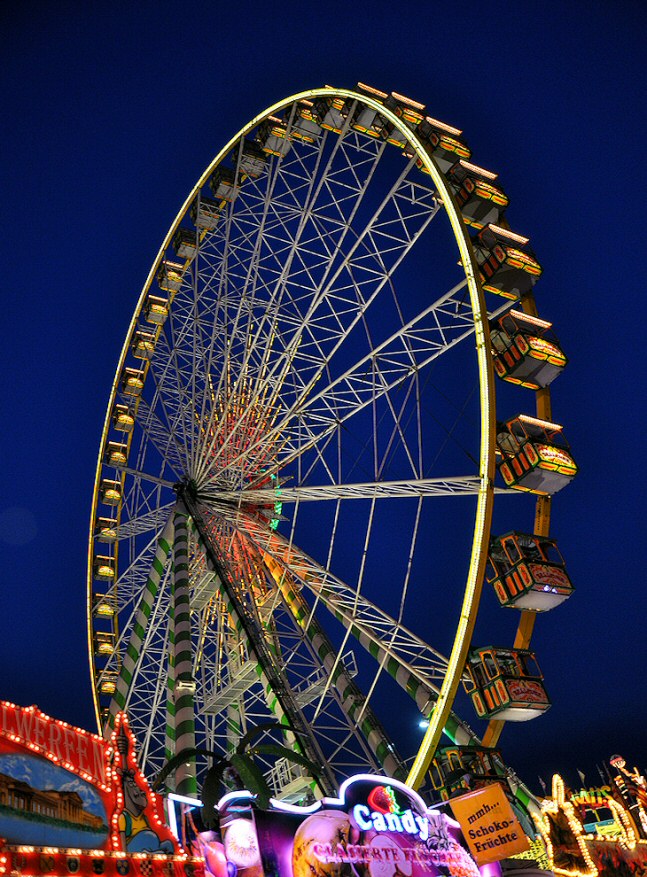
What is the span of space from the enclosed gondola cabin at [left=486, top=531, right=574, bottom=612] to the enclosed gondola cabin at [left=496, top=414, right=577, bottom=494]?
96 cm

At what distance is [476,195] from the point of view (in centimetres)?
1561

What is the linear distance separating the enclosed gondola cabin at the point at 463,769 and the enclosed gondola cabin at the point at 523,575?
233 centimetres

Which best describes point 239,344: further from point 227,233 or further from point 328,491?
point 328,491

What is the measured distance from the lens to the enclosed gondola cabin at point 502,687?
11.6 meters

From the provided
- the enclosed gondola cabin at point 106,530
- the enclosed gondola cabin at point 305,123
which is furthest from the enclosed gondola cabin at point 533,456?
the enclosed gondola cabin at point 106,530

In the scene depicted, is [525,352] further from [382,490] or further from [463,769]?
[463,769]

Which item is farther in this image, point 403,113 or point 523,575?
point 403,113


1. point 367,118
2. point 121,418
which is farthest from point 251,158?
point 121,418

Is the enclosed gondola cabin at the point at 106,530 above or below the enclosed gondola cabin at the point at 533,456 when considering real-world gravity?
above

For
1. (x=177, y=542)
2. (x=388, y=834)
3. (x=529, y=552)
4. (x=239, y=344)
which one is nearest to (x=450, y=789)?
→ (x=388, y=834)

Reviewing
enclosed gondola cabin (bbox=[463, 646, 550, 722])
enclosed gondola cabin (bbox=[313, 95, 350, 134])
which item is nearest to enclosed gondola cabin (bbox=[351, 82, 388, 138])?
enclosed gondola cabin (bbox=[313, 95, 350, 134])

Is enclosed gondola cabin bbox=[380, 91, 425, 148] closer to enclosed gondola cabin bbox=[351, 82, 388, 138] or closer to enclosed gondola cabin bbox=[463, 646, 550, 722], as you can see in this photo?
enclosed gondola cabin bbox=[351, 82, 388, 138]

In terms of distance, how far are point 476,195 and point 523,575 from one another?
7.69 meters

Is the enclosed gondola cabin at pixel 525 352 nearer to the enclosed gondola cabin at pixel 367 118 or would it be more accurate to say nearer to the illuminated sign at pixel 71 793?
the enclosed gondola cabin at pixel 367 118
